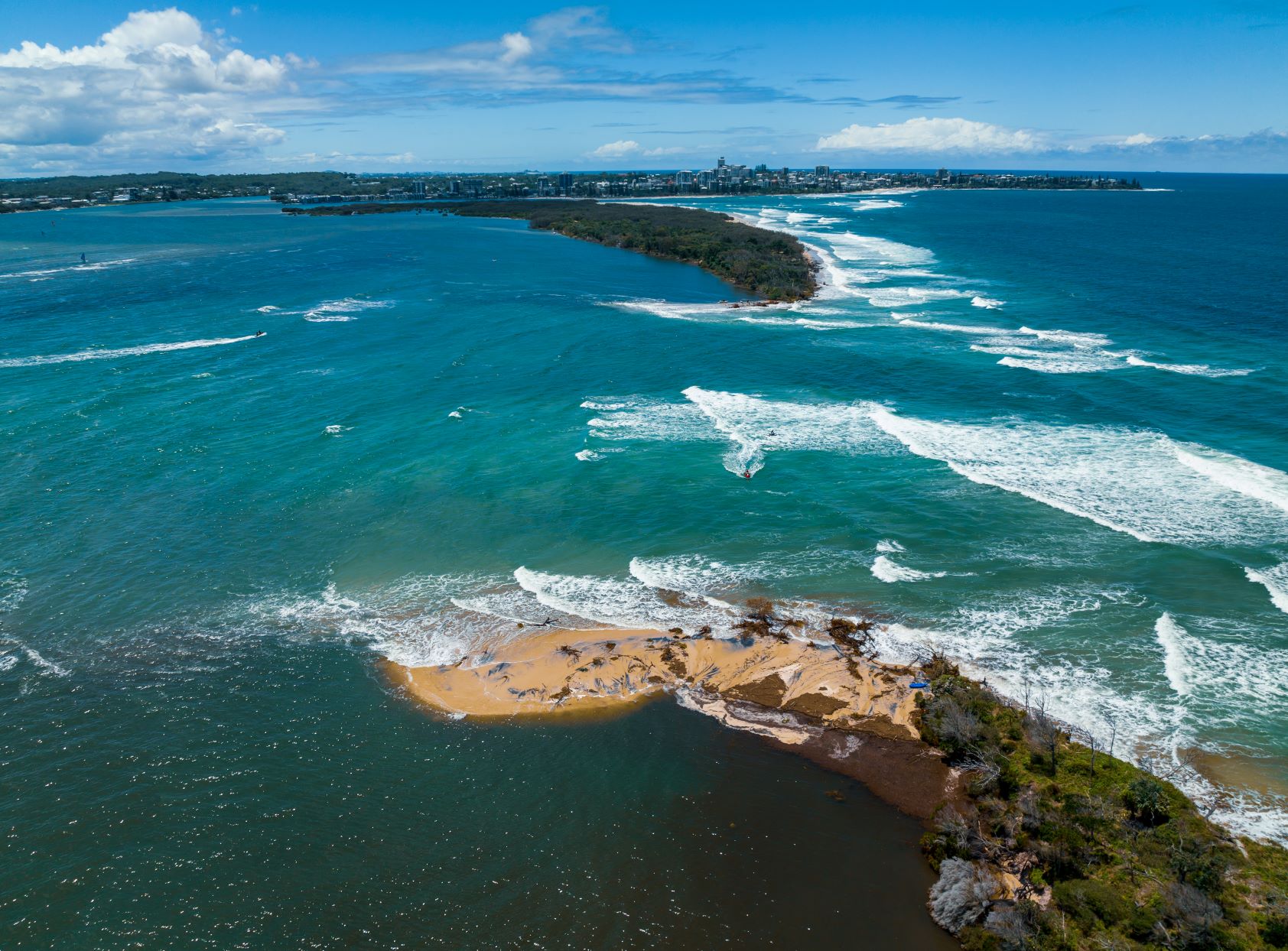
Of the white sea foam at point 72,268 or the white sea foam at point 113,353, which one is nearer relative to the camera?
the white sea foam at point 113,353

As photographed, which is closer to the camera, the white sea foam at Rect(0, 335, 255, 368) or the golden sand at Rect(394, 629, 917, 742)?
the golden sand at Rect(394, 629, 917, 742)

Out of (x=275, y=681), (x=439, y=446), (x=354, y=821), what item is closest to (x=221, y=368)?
(x=439, y=446)

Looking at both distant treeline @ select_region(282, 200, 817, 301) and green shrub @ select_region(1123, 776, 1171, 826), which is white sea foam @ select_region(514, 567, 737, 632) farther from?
distant treeline @ select_region(282, 200, 817, 301)

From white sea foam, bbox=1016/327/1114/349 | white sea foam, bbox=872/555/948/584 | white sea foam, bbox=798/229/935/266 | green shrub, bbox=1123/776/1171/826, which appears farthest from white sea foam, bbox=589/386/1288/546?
white sea foam, bbox=798/229/935/266

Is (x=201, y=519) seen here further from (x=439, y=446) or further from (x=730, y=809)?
(x=730, y=809)

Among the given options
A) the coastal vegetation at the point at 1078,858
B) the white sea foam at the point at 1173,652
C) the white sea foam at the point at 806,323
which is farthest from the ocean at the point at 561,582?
the coastal vegetation at the point at 1078,858

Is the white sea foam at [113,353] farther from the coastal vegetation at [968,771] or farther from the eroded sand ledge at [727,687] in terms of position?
the coastal vegetation at [968,771]

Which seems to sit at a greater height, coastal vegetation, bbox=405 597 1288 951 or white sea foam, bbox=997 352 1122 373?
white sea foam, bbox=997 352 1122 373
